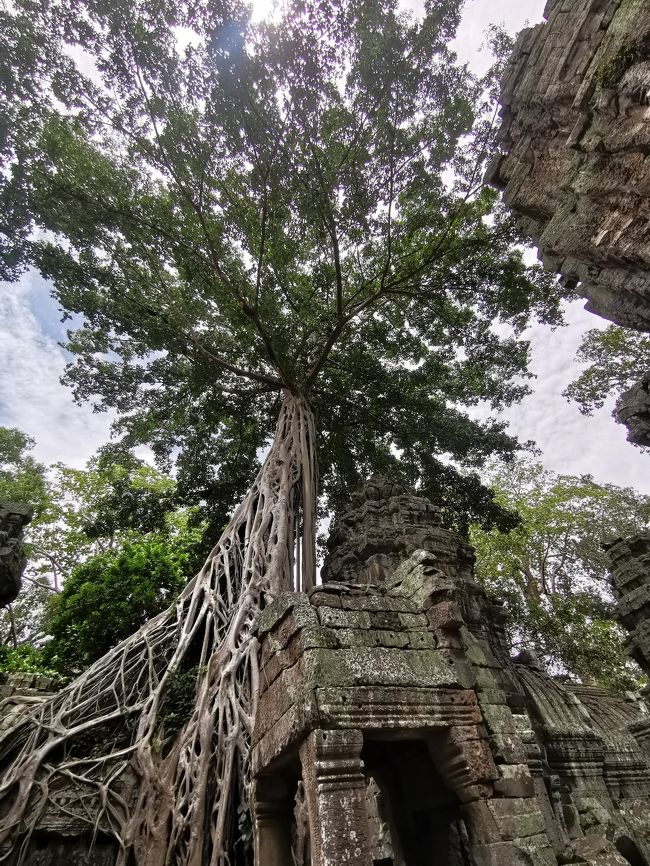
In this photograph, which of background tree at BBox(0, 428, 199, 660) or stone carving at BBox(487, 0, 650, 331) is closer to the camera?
stone carving at BBox(487, 0, 650, 331)

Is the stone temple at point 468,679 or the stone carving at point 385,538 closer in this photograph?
the stone temple at point 468,679

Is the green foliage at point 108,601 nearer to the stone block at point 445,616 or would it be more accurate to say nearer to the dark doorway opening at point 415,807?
the dark doorway opening at point 415,807

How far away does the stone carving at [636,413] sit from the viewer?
19.0 ft

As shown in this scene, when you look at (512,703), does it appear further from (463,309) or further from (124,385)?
(124,385)

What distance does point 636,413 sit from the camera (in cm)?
588

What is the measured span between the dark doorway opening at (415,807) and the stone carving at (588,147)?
428 cm

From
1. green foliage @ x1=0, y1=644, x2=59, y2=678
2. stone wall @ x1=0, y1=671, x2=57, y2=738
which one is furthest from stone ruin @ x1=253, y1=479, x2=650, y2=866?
green foliage @ x1=0, y1=644, x2=59, y2=678

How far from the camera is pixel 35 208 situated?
25.1 ft

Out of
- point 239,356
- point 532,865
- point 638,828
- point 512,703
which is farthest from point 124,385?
point 638,828

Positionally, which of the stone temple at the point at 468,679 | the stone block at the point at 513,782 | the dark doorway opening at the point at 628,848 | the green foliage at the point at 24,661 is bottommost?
the dark doorway opening at the point at 628,848

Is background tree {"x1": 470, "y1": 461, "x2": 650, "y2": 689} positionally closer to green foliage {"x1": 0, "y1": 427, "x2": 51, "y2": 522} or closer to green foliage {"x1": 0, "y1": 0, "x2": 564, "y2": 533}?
green foliage {"x1": 0, "y1": 0, "x2": 564, "y2": 533}

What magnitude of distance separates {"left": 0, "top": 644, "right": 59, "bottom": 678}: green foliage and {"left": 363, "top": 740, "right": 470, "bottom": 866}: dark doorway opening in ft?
26.8

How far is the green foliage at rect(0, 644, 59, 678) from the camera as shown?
9117mm

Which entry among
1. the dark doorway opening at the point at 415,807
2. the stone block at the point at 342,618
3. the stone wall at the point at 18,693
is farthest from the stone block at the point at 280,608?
the stone wall at the point at 18,693
